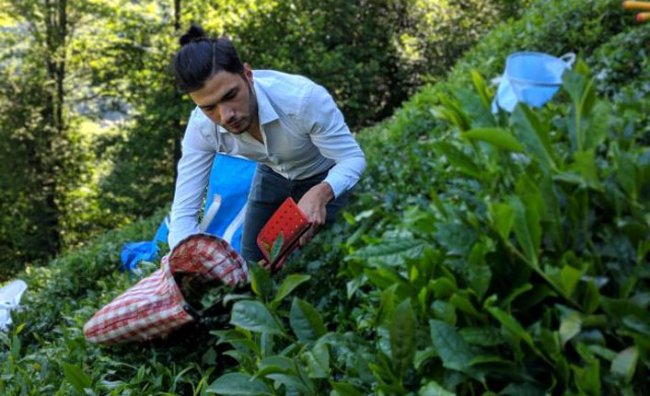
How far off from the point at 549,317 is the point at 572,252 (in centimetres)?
14

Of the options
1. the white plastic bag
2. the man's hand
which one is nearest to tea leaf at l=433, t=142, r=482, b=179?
the man's hand

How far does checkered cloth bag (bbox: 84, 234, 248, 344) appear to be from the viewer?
114 inches

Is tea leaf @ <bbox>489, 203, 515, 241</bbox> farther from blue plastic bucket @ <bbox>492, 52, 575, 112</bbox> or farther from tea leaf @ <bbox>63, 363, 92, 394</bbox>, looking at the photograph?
tea leaf @ <bbox>63, 363, 92, 394</bbox>

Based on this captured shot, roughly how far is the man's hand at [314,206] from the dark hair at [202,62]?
0.63m

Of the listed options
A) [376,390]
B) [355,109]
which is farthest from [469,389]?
[355,109]

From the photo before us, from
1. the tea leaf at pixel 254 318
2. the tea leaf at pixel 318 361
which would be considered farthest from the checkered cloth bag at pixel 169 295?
the tea leaf at pixel 318 361

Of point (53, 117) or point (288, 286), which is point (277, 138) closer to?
point (288, 286)

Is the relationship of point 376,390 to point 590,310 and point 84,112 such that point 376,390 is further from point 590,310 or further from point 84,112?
point 84,112

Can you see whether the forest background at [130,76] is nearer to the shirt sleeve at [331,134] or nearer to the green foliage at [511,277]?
the shirt sleeve at [331,134]

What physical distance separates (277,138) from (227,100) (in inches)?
16.4

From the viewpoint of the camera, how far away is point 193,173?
11.3ft

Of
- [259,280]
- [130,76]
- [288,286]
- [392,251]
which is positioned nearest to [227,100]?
[259,280]

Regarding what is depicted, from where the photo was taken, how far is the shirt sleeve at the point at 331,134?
3.30m

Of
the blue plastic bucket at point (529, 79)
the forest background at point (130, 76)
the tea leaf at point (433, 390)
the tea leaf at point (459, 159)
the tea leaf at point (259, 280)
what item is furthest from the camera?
the forest background at point (130, 76)
